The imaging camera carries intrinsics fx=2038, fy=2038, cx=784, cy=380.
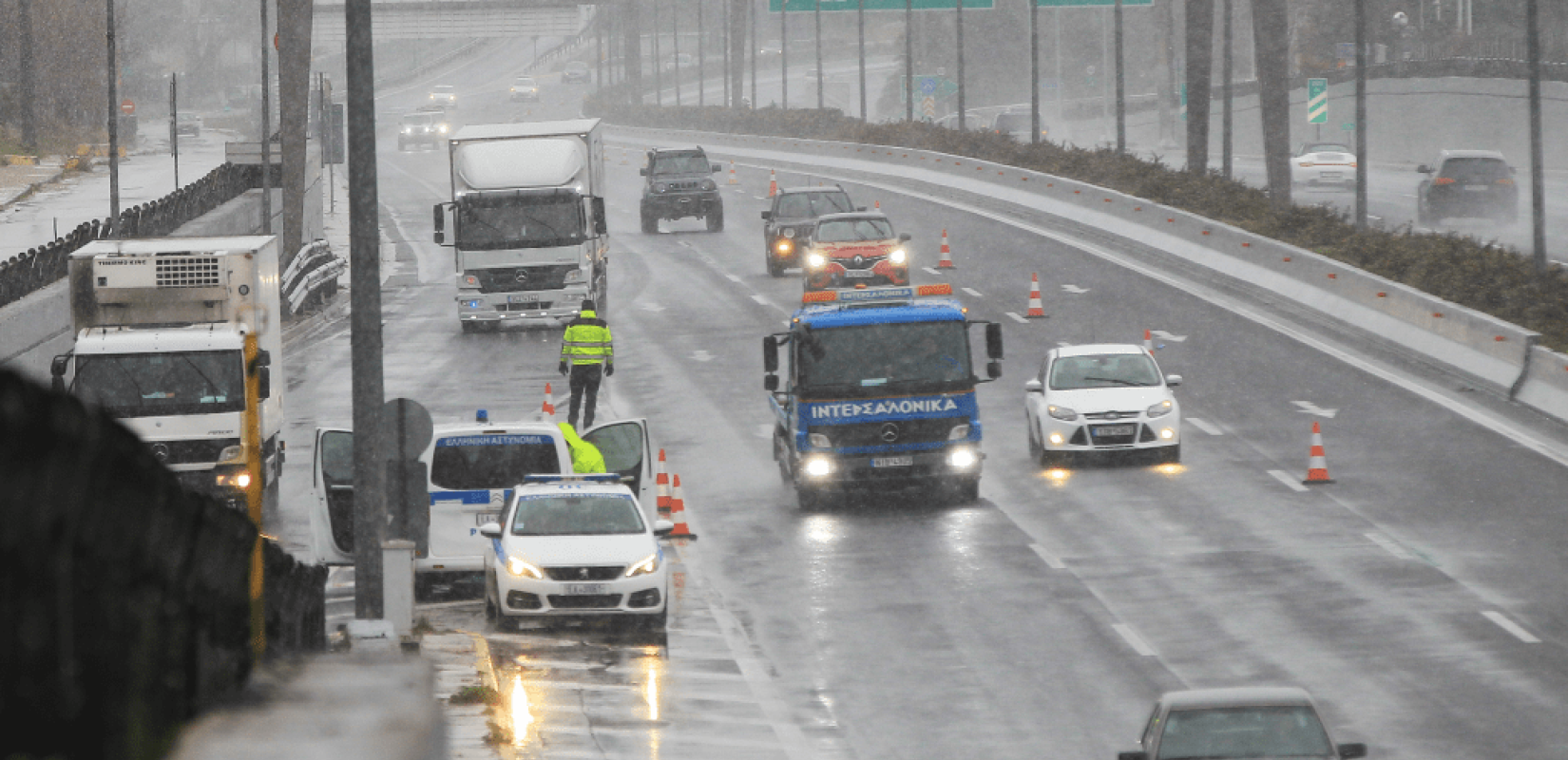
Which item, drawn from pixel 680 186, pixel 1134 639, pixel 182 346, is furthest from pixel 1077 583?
pixel 680 186

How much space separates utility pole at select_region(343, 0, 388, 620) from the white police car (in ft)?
12.6

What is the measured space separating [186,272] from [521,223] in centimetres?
1286

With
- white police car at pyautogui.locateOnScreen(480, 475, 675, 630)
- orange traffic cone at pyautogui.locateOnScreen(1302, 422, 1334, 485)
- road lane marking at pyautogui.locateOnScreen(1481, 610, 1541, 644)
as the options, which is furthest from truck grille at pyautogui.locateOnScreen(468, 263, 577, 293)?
road lane marking at pyautogui.locateOnScreen(1481, 610, 1541, 644)

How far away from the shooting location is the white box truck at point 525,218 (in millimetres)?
36469

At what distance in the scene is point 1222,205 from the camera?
4609cm

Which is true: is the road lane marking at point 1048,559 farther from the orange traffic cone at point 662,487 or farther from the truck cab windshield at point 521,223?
the truck cab windshield at point 521,223

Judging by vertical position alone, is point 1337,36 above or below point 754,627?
above

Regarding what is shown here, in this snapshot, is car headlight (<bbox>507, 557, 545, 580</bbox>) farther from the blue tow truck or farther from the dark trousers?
the dark trousers

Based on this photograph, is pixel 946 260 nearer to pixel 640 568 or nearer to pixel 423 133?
pixel 640 568

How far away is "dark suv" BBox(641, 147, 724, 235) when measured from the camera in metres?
55.1

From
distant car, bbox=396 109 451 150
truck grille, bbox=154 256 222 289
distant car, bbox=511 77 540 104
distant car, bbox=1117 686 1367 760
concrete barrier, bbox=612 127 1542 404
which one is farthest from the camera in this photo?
distant car, bbox=511 77 540 104

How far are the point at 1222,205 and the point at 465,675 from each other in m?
34.2

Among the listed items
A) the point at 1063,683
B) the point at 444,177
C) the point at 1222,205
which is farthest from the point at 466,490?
the point at 444,177

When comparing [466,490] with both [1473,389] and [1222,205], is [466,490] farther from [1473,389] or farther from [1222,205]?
[1222,205]
